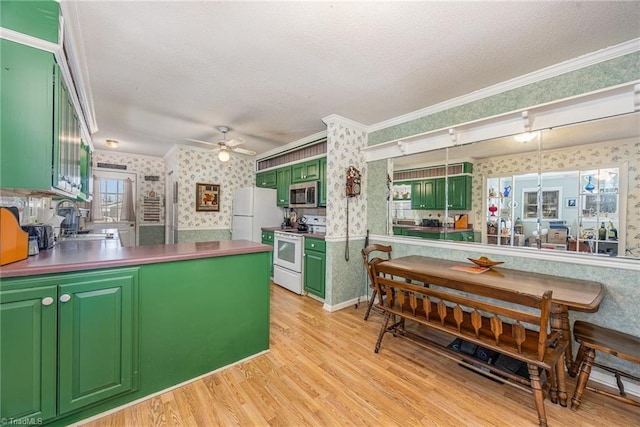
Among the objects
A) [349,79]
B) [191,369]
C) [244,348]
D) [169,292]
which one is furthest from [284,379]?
[349,79]

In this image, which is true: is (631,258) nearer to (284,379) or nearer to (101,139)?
(284,379)

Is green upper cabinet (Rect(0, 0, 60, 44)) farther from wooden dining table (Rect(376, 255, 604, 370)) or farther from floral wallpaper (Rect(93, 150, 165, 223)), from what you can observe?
floral wallpaper (Rect(93, 150, 165, 223))

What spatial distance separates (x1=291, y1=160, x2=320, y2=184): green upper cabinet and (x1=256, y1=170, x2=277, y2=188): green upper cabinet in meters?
0.68

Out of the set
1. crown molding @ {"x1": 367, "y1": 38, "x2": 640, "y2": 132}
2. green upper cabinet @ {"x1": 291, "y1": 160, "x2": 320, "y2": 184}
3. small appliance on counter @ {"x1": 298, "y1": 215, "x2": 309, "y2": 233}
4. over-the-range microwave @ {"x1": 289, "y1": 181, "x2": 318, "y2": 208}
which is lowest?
small appliance on counter @ {"x1": 298, "y1": 215, "x2": 309, "y2": 233}

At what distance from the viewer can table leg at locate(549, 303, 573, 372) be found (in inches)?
62.1

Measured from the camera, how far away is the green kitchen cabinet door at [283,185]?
15.1 feet

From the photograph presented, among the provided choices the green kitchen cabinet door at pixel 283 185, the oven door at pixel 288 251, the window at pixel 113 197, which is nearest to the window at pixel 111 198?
the window at pixel 113 197

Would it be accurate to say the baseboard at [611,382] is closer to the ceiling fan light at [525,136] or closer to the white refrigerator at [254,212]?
the ceiling fan light at [525,136]

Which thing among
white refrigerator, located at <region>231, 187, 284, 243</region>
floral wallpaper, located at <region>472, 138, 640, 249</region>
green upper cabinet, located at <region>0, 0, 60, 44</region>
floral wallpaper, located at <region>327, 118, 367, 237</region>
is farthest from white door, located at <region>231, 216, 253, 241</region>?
floral wallpaper, located at <region>472, 138, 640, 249</region>

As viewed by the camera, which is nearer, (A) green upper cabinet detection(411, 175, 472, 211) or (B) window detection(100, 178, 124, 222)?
(A) green upper cabinet detection(411, 175, 472, 211)

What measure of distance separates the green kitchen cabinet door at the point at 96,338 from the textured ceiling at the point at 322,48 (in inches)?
65.2

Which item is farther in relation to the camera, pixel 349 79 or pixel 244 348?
pixel 349 79

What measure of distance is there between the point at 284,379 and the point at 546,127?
9.70 ft

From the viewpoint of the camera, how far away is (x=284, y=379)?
1898 millimetres
